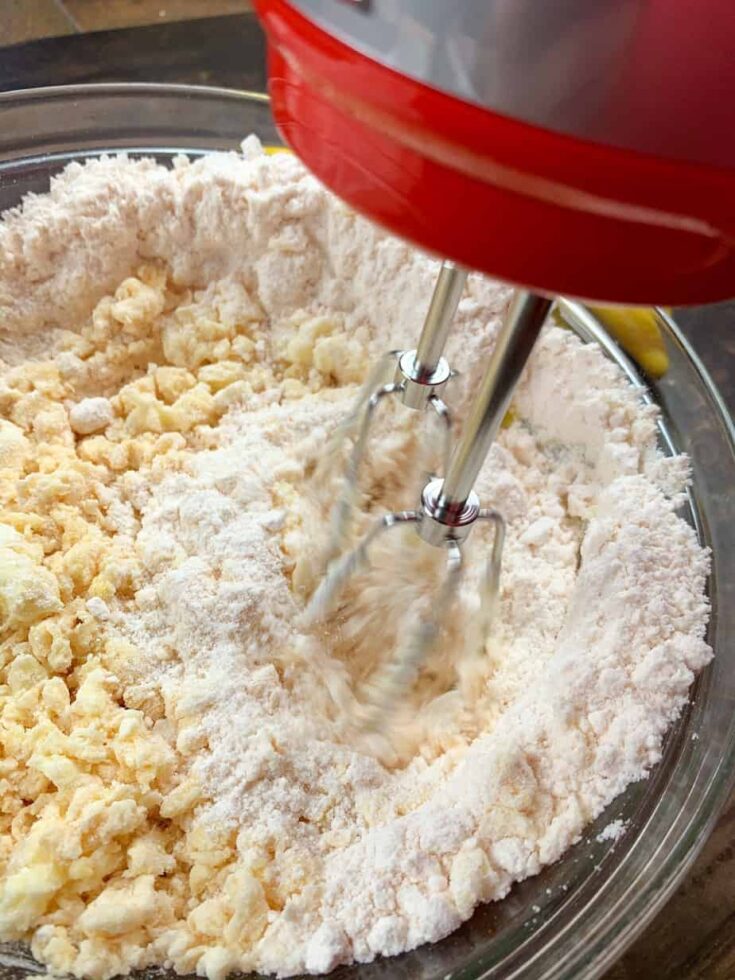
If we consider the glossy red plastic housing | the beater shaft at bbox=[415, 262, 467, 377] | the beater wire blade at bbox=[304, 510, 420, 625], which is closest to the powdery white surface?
the beater wire blade at bbox=[304, 510, 420, 625]

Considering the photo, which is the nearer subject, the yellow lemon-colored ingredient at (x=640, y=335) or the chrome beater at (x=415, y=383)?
the chrome beater at (x=415, y=383)

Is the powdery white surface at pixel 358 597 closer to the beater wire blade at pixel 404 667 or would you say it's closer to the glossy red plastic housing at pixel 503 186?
the beater wire blade at pixel 404 667

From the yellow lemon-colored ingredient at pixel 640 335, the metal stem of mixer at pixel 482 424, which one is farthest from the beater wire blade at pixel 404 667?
the yellow lemon-colored ingredient at pixel 640 335

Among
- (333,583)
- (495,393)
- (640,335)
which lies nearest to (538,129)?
(495,393)

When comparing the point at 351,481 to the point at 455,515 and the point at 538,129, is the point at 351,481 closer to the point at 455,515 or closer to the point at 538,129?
the point at 455,515

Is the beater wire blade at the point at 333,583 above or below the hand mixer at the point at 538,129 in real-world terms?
above

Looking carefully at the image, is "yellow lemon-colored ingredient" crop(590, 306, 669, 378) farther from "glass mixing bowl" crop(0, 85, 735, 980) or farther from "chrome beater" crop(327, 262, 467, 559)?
"chrome beater" crop(327, 262, 467, 559)

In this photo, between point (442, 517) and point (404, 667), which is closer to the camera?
point (442, 517)
